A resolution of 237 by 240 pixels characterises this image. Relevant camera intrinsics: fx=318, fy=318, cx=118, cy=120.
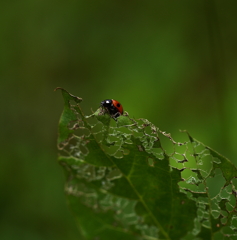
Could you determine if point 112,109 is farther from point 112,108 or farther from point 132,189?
point 132,189

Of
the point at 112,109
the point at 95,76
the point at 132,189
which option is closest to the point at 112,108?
the point at 112,109

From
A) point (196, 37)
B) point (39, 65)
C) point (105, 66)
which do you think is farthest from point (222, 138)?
point (39, 65)

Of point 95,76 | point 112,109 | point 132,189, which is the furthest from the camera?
point 95,76

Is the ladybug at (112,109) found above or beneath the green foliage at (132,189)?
above

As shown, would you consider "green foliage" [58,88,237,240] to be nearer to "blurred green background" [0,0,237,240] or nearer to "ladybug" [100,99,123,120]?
"ladybug" [100,99,123,120]

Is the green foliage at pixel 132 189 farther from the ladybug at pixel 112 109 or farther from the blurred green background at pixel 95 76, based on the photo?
the blurred green background at pixel 95 76

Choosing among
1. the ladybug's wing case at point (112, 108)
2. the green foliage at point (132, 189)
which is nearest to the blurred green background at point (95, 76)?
the ladybug's wing case at point (112, 108)

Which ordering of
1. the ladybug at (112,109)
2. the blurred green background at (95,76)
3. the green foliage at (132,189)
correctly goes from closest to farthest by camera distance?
the green foliage at (132,189) → the ladybug at (112,109) → the blurred green background at (95,76)
